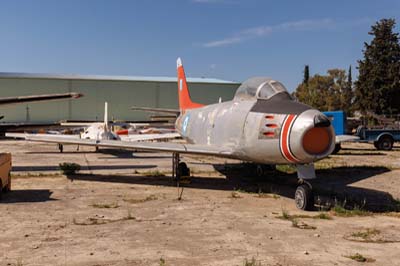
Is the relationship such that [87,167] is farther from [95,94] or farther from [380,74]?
[95,94]

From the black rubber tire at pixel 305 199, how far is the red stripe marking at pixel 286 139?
0.66 m

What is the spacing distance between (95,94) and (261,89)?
59.8 m

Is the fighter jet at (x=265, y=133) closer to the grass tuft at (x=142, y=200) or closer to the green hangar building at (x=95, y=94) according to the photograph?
the grass tuft at (x=142, y=200)

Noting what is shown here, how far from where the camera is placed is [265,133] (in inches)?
358

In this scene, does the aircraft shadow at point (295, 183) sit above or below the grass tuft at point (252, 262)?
below

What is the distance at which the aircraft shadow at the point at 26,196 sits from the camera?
360 inches

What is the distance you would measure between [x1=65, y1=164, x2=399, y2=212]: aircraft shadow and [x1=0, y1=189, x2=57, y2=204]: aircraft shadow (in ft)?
8.17

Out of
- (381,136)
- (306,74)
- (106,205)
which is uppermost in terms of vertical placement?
(306,74)

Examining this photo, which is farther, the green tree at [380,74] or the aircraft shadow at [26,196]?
the green tree at [380,74]

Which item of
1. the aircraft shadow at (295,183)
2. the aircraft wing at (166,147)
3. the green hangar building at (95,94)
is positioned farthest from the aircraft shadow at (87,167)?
the green hangar building at (95,94)

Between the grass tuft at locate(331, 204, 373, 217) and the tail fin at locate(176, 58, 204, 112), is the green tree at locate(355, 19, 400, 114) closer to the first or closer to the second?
the tail fin at locate(176, 58, 204, 112)

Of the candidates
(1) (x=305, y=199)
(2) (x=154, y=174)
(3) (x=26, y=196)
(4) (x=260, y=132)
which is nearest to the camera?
(1) (x=305, y=199)

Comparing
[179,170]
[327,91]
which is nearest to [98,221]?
[179,170]

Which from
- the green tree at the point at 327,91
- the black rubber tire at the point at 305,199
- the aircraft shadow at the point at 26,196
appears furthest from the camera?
the green tree at the point at 327,91
